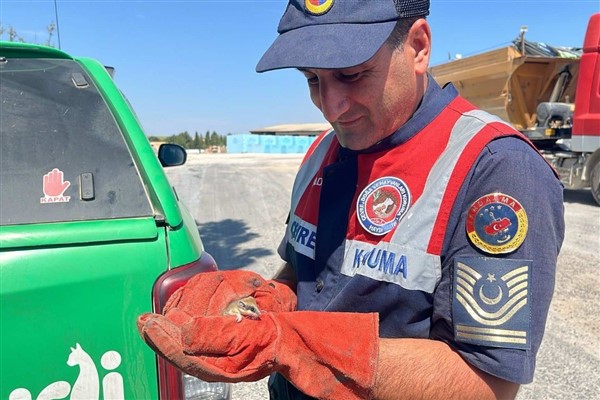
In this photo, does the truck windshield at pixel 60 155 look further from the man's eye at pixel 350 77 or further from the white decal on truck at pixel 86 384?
the man's eye at pixel 350 77

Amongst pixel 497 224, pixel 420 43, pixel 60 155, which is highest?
pixel 420 43

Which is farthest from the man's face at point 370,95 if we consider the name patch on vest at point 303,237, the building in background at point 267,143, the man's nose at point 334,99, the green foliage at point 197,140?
the green foliage at point 197,140

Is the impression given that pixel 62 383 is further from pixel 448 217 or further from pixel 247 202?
pixel 247 202

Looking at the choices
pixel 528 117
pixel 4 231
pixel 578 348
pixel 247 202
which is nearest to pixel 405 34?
pixel 4 231

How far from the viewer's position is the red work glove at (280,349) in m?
1.00

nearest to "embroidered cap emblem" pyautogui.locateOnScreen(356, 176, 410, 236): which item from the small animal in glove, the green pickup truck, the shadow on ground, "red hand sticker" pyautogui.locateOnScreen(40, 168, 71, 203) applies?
the small animal in glove

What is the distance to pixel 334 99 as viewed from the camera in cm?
122

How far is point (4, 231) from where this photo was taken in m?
1.37

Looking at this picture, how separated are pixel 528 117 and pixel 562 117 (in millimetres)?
1011

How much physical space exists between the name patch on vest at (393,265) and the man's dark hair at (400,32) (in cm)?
48

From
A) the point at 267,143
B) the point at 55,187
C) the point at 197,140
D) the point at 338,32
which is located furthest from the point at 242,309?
the point at 197,140

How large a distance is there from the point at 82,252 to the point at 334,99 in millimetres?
817

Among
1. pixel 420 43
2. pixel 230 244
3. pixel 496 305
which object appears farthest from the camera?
pixel 230 244

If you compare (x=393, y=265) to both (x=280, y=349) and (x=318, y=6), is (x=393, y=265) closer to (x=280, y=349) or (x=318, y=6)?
(x=280, y=349)
